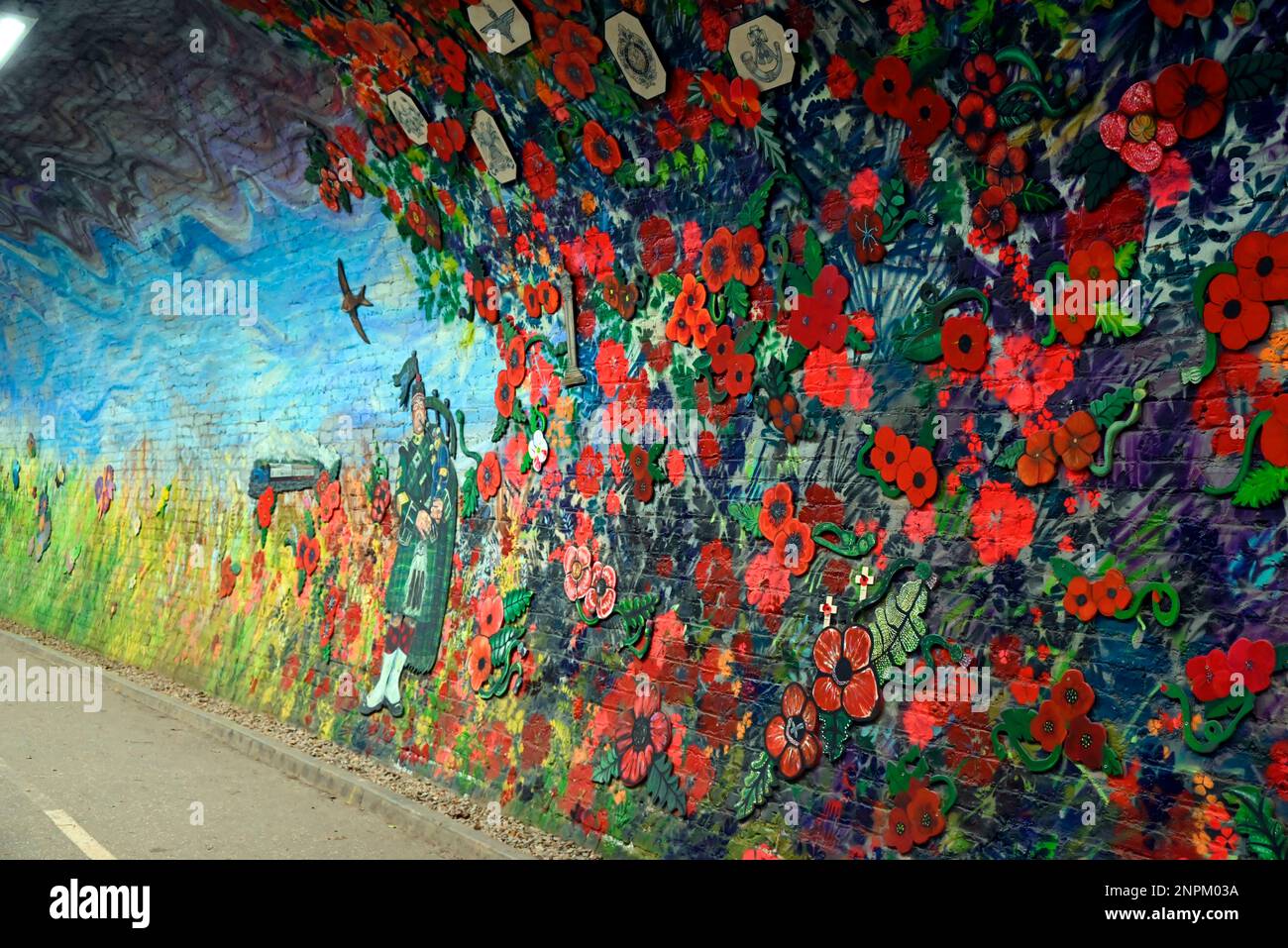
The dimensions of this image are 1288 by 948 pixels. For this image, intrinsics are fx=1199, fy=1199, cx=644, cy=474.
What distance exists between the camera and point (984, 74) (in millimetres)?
4262

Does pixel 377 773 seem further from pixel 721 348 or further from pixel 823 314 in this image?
pixel 823 314

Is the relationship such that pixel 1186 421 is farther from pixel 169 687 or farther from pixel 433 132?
pixel 169 687

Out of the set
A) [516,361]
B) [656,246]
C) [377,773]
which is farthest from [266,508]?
[656,246]

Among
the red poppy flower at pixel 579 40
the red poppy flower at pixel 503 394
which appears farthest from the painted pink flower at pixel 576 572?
the red poppy flower at pixel 579 40

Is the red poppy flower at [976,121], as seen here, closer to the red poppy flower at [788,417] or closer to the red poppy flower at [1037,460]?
the red poppy flower at [1037,460]

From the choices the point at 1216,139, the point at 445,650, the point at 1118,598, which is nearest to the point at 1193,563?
the point at 1118,598

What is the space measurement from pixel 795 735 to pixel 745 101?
8.95 feet

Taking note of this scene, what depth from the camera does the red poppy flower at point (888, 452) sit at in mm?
4660

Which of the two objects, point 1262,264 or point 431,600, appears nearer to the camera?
point 1262,264

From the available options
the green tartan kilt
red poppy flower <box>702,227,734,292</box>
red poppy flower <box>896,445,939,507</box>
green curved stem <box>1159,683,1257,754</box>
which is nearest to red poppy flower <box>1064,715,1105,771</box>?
green curved stem <box>1159,683,1257,754</box>

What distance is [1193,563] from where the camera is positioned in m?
3.73

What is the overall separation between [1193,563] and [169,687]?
9.68 m

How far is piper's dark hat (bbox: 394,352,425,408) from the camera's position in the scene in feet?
26.2

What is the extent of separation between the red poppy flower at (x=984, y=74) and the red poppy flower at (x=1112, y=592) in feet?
5.70
